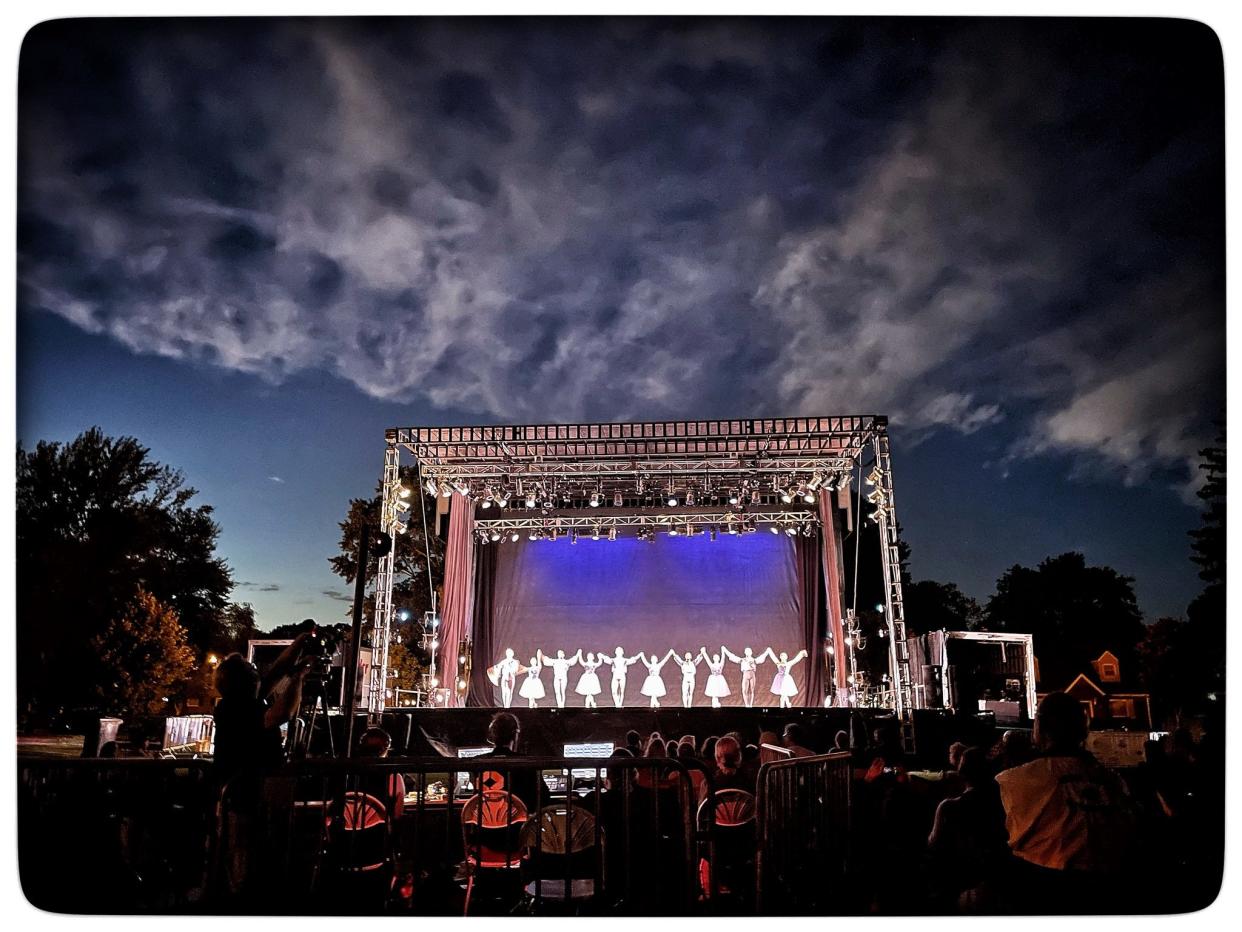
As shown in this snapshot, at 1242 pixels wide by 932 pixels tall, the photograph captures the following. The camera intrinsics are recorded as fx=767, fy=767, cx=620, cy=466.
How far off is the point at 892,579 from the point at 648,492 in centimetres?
571

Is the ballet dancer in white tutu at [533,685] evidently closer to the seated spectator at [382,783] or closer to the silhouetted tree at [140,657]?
the seated spectator at [382,783]

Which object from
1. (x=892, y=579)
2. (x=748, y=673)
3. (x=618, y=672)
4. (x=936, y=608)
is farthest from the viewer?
(x=936, y=608)

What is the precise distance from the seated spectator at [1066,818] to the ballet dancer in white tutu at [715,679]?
12.4 meters

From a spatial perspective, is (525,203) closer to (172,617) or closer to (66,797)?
(66,797)

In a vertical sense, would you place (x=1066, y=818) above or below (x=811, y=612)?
below

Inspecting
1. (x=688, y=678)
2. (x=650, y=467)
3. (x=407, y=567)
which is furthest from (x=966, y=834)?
(x=407, y=567)

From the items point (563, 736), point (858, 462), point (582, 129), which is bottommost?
point (563, 736)

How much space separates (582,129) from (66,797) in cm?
579

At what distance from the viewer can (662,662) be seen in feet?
51.8

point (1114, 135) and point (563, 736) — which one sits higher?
point (1114, 135)

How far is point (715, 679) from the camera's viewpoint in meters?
15.5

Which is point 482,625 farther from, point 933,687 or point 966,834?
point 966,834

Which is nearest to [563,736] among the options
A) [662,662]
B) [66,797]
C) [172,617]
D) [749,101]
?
[662,662]

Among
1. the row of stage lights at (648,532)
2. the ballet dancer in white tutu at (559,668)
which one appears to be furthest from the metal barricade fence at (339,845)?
the row of stage lights at (648,532)
